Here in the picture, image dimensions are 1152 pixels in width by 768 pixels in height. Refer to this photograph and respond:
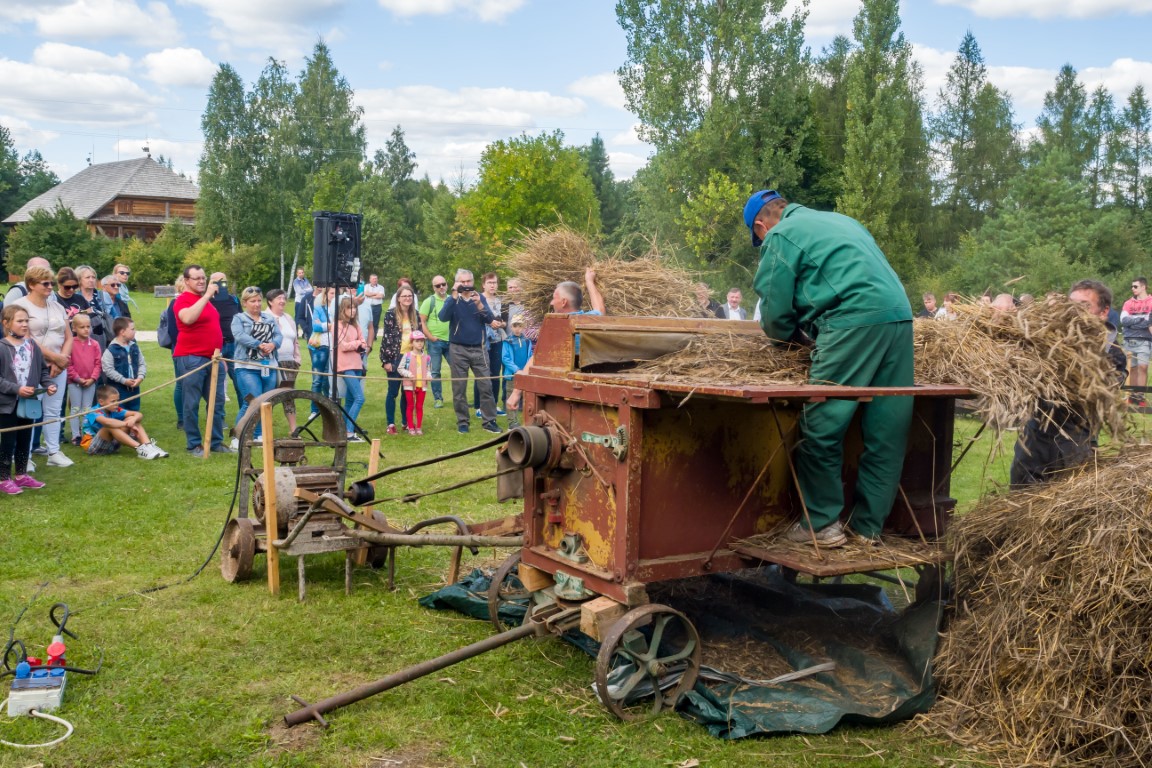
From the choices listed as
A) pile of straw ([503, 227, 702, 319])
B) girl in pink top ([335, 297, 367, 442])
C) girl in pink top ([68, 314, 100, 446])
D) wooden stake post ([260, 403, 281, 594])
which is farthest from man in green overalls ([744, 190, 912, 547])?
girl in pink top ([68, 314, 100, 446])

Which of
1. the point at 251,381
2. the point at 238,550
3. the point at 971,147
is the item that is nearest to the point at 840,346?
the point at 238,550

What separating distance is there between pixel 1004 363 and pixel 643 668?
2267 mm

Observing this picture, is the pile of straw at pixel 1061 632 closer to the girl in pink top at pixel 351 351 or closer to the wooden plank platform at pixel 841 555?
the wooden plank platform at pixel 841 555

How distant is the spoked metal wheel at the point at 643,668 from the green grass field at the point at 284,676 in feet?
0.39

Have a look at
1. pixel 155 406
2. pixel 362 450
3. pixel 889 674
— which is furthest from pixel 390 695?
pixel 155 406

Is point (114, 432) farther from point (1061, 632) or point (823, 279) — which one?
point (1061, 632)

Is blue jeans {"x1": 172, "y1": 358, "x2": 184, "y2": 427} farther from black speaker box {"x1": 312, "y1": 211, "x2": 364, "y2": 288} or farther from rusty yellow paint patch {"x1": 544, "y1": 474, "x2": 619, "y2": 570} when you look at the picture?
rusty yellow paint patch {"x1": 544, "y1": 474, "x2": 619, "y2": 570}

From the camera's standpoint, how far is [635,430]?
4.05 metres

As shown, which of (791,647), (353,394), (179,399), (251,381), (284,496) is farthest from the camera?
(353,394)

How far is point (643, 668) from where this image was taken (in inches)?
163

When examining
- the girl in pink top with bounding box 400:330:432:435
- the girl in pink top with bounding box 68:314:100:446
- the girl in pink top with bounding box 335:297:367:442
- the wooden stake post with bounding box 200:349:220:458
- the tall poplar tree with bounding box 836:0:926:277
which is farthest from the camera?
the tall poplar tree with bounding box 836:0:926:277

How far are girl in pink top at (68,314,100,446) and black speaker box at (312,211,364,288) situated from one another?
2.60m

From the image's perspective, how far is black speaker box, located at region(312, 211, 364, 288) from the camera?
9.50 metres

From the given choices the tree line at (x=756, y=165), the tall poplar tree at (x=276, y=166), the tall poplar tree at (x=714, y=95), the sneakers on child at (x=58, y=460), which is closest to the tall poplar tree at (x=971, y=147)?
the tree line at (x=756, y=165)
